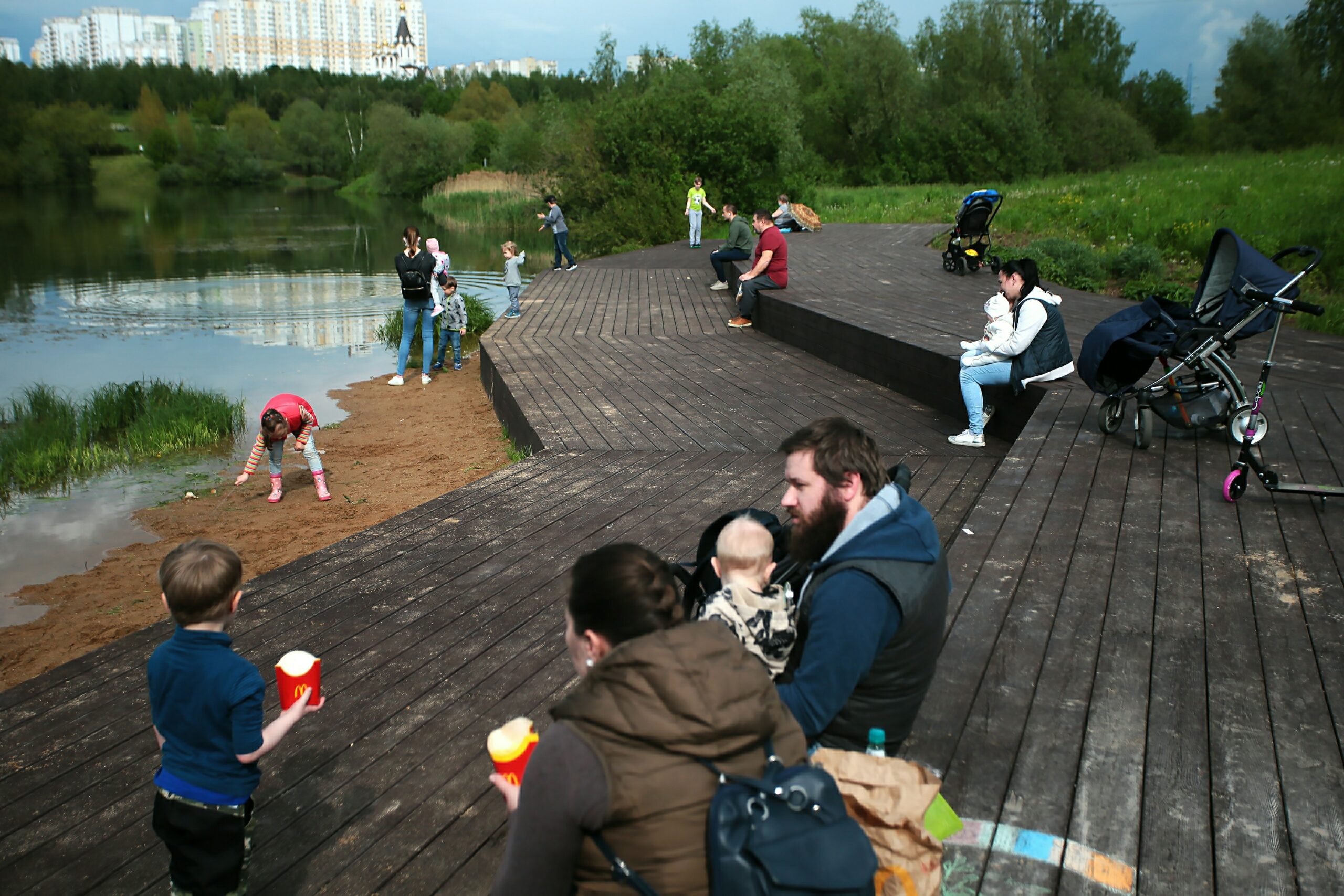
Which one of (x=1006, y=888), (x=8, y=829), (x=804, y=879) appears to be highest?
(x=804, y=879)

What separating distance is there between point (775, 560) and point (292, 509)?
6376mm

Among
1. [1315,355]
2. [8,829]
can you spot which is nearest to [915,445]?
[1315,355]

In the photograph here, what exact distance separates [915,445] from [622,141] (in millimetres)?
24619

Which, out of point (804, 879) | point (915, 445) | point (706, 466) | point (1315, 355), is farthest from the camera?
point (1315, 355)

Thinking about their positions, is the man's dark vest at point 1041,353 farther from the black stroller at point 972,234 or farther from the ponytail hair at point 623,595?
the black stroller at point 972,234

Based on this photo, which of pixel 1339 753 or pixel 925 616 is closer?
pixel 925 616

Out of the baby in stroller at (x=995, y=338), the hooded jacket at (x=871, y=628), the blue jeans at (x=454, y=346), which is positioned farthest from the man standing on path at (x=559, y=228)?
the hooded jacket at (x=871, y=628)

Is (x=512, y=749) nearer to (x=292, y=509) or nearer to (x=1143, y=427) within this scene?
(x=1143, y=427)

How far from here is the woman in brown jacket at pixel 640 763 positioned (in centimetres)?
147

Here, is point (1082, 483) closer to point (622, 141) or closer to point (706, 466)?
point (706, 466)

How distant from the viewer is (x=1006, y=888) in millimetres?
2211

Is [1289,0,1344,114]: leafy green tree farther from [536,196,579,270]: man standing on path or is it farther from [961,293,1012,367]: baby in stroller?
[961,293,1012,367]: baby in stroller

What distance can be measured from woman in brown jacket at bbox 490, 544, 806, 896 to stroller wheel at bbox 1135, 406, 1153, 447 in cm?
468

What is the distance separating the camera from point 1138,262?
40.5ft
